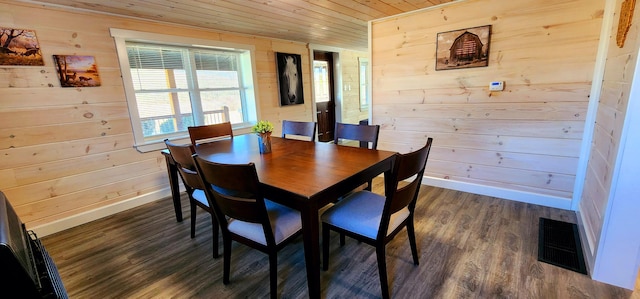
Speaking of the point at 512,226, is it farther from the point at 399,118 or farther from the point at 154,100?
the point at 154,100

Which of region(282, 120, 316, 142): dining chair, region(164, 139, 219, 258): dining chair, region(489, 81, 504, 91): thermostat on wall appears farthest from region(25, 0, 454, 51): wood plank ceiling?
region(164, 139, 219, 258): dining chair

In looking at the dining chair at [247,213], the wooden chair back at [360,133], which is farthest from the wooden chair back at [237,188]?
the wooden chair back at [360,133]

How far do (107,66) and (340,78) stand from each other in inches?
153

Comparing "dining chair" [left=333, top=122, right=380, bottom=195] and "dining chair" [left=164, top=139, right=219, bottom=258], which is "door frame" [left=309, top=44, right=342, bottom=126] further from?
"dining chair" [left=164, top=139, right=219, bottom=258]

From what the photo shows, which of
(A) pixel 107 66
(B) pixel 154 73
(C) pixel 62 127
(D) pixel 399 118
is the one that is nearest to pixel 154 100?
(B) pixel 154 73

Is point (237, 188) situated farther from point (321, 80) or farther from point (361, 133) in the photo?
point (321, 80)

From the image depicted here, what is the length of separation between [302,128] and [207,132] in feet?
3.19

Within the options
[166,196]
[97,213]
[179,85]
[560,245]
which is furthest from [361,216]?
[179,85]

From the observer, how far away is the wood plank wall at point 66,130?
2.22 m

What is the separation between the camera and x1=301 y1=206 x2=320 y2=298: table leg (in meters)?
1.26

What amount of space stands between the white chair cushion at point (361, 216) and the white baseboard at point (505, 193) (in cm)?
166

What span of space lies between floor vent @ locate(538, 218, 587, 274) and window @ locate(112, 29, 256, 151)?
11.4 ft

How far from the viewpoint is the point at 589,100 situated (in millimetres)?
→ 2248

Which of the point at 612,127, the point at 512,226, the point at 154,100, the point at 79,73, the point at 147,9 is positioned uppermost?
the point at 147,9
